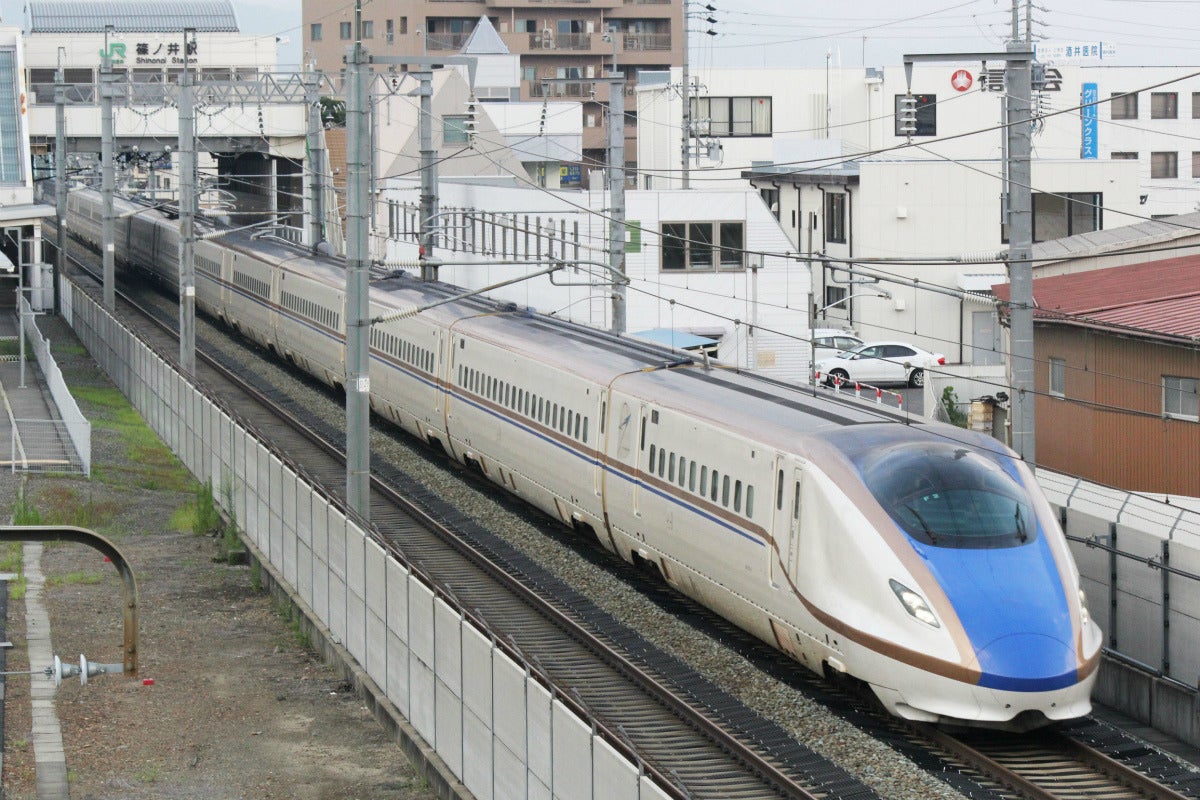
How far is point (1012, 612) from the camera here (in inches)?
566

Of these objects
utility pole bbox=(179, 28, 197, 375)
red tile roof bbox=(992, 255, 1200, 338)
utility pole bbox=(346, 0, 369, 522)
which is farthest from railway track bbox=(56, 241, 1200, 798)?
utility pole bbox=(179, 28, 197, 375)

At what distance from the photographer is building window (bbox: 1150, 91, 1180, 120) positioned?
8012 centimetres

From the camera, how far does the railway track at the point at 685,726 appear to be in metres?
14.3

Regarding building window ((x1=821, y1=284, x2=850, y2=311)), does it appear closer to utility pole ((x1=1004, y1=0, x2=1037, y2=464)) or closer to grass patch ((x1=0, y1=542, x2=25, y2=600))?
grass patch ((x1=0, y1=542, x2=25, y2=600))

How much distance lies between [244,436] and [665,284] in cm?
2250

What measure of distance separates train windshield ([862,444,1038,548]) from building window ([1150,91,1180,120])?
6946 cm

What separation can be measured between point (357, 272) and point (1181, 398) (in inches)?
464

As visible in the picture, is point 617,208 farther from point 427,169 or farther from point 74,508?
point 74,508

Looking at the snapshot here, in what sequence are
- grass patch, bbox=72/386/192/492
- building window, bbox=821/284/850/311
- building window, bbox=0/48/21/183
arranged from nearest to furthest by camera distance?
1. grass patch, bbox=72/386/192/492
2. building window, bbox=821/284/850/311
3. building window, bbox=0/48/21/183

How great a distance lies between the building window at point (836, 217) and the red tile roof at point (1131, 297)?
2107 cm

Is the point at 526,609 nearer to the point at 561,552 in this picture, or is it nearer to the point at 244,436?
the point at 561,552

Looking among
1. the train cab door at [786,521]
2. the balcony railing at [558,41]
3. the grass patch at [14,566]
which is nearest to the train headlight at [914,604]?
the train cab door at [786,521]

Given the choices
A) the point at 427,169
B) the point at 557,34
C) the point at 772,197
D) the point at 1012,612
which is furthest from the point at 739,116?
the point at 1012,612

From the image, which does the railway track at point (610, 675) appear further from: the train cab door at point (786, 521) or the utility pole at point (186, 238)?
the utility pole at point (186, 238)
